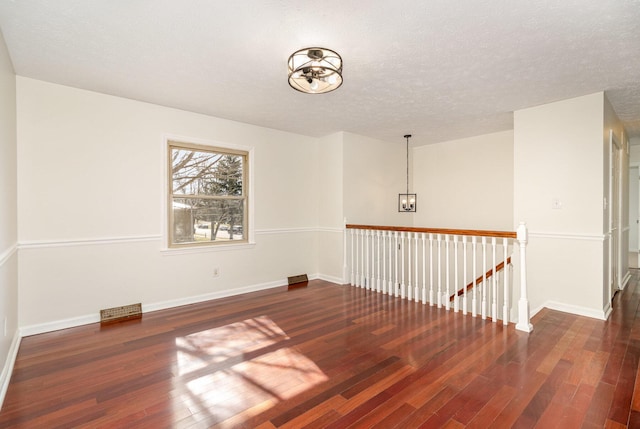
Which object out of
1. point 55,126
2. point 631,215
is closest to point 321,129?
point 55,126

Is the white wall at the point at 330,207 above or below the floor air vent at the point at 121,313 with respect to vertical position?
above

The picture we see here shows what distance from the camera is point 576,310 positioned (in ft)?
11.9

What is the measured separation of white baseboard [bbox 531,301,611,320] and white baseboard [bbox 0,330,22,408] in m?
4.87

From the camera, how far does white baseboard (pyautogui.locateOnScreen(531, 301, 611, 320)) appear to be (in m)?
3.48

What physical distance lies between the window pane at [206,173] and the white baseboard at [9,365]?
210 cm

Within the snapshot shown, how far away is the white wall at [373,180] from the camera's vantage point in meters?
5.40

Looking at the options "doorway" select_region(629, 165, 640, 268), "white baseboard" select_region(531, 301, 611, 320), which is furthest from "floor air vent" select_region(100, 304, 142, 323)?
"doorway" select_region(629, 165, 640, 268)

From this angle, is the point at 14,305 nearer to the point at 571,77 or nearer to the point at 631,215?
the point at 571,77

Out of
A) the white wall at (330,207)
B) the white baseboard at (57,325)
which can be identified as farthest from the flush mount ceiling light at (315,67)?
the white baseboard at (57,325)

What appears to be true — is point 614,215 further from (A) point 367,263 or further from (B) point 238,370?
(B) point 238,370

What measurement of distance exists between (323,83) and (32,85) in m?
2.97

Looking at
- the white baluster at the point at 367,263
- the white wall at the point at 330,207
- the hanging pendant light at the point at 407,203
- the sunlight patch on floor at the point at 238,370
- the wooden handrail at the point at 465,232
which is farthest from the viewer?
the hanging pendant light at the point at 407,203

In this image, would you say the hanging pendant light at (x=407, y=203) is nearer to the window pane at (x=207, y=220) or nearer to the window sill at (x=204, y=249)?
the window sill at (x=204, y=249)

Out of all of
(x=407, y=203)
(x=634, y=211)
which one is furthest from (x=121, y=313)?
(x=634, y=211)
